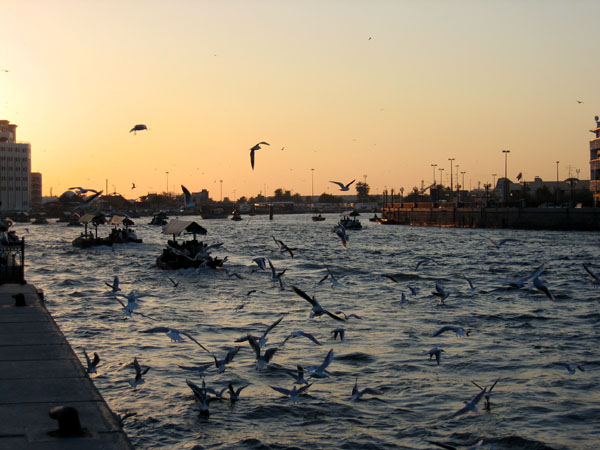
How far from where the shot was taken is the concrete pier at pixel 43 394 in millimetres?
7977

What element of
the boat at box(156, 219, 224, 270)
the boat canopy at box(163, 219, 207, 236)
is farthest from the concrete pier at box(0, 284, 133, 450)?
the boat canopy at box(163, 219, 207, 236)

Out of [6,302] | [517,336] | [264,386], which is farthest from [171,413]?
[517,336]

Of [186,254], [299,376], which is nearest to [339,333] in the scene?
[299,376]

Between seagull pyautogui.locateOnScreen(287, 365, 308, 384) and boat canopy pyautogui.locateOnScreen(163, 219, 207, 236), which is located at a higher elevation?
boat canopy pyautogui.locateOnScreen(163, 219, 207, 236)

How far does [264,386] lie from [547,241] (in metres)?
68.3

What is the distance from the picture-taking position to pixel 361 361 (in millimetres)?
17703

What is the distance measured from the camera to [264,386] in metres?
15.4

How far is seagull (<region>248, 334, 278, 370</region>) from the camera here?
510 inches

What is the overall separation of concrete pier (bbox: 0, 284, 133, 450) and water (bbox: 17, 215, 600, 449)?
5.83 feet

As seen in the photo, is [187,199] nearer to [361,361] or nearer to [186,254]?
[361,361]

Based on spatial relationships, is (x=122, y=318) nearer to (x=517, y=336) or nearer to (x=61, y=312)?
(x=61, y=312)

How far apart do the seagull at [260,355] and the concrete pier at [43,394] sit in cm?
317

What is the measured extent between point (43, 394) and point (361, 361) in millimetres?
9391

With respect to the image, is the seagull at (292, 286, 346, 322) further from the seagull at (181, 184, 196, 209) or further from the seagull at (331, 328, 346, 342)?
the seagull at (181, 184, 196, 209)
